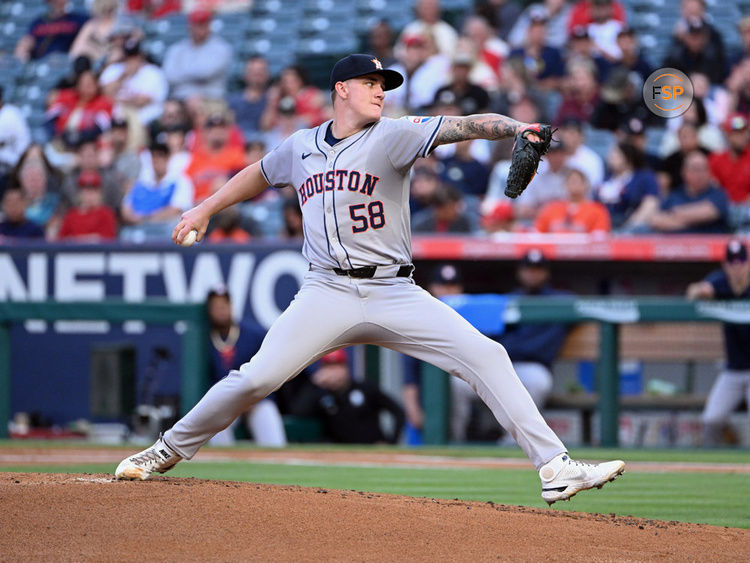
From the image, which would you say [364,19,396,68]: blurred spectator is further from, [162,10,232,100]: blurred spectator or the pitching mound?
the pitching mound

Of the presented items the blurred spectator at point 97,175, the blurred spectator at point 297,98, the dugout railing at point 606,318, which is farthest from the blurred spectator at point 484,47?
the dugout railing at point 606,318

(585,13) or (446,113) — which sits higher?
(585,13)

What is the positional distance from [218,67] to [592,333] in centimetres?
654

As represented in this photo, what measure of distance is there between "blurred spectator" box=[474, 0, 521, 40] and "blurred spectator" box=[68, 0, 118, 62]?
15.8 feet

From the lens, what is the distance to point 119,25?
14758 mm

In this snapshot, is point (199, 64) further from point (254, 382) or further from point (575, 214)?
point (254, 382)

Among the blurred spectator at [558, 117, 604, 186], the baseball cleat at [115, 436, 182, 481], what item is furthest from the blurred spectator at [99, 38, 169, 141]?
the baseball cleat at [115, 436, 182, 481]

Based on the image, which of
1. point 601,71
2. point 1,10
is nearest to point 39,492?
point 601,71

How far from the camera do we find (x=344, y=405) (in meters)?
9.17

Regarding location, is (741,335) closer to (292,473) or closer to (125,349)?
(292,473)

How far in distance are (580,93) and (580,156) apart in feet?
3.00

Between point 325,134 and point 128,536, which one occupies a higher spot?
point 325,134

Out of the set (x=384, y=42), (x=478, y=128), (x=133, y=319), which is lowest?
(x=133, y=319)

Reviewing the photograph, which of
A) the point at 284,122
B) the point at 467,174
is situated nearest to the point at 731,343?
the point at 467,174
